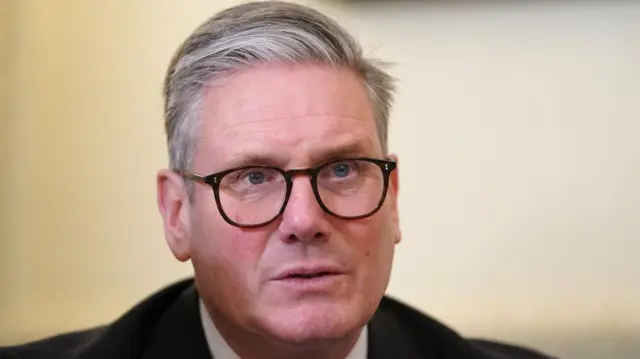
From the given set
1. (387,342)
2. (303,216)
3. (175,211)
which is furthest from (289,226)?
(387,342)

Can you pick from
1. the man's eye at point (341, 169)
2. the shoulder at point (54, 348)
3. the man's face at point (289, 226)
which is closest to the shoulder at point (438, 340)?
the man's face at point (289, 226)

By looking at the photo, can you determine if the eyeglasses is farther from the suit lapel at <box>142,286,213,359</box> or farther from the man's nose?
the suit lapel at <box>142,286,213,359</box>

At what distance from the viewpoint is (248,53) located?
1025 mm

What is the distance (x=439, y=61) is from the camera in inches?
60.1

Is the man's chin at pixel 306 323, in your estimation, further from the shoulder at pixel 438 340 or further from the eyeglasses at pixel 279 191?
the shoulder at pixel 438 340

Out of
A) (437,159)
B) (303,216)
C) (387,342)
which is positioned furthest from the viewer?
(437,159)

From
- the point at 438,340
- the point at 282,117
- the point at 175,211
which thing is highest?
the point at 282,117

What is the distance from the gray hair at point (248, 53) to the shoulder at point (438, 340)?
34 cm

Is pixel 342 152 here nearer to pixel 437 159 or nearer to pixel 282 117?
pixel 282 117

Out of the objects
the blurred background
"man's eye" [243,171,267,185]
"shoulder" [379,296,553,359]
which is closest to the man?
"man's eye" [243,171,267,185]

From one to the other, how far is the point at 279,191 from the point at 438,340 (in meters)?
0.45

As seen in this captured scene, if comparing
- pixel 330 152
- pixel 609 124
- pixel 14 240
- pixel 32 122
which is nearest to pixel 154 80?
pixel 32 122

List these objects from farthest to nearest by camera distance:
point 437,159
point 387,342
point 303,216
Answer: point 437,159 < point 387,342 < point 303,216

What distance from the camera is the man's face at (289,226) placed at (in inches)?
37.8
